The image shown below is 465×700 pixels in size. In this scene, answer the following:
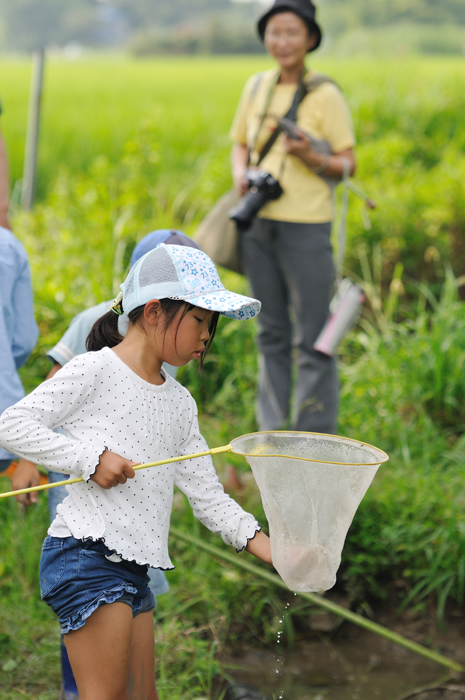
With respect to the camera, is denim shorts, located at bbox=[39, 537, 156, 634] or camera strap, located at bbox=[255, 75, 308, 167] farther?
camera strap, located at bbox=[255, 75, 308, 167]

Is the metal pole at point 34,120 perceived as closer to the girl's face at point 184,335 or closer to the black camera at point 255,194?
the black camera at point 255,194

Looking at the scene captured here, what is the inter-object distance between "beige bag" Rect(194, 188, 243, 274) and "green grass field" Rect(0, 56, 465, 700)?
83 cm

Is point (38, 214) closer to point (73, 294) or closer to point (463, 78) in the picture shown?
point (73, 294)

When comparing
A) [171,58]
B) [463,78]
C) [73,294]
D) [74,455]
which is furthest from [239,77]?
[74,455]

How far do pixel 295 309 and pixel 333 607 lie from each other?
1339 millimetres

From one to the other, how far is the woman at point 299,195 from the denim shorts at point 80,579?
1.91 metres

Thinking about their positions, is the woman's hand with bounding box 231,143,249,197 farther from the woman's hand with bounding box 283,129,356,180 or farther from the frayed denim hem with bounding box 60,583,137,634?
the frayed denim hem with bounding box 60,583,137,634

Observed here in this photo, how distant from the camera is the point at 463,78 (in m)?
9.31

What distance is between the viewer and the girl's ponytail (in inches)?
67.9

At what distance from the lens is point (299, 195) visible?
10.6 feet

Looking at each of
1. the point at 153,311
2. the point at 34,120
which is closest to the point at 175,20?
the point at 34,120

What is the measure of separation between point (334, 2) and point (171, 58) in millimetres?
7086

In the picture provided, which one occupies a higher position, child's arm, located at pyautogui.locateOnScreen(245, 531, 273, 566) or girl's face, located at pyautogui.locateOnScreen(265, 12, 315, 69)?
girl's face, located at pyautogui.locateOnScreen(265, 12, 315, 69)

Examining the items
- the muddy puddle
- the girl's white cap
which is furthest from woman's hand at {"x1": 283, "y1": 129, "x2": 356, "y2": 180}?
the muddy puddle
